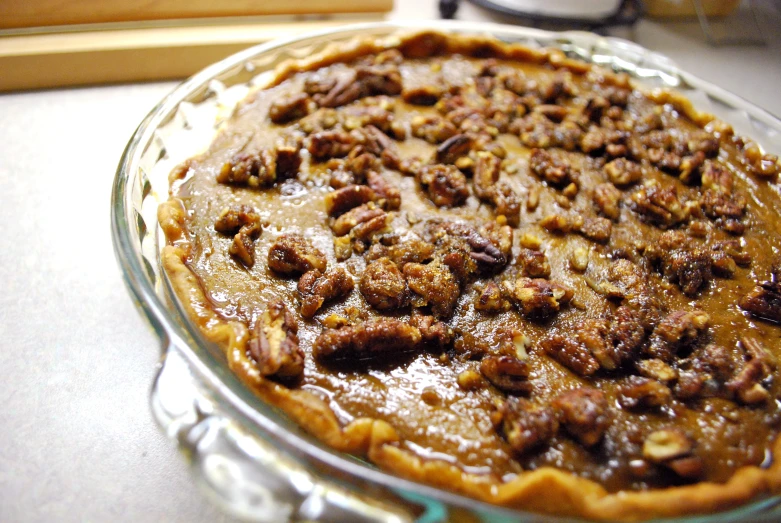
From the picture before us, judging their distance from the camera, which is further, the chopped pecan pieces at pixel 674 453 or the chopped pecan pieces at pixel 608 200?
the chopped pecan pieces at pixel 608 200

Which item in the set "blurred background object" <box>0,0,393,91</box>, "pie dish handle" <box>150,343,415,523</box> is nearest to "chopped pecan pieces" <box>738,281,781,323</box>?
"pie dish handle" <box>150,343,415,523</box>

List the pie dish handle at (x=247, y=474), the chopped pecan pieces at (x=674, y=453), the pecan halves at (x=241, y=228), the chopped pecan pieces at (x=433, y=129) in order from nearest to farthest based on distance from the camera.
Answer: the pie dish handle at (x=247, y=474) < the chopped pecan pieces at (x=674, y=453) < the pecan halves at (x=241, y=228) < the chopped pecan pieces at (x=433, y=129)

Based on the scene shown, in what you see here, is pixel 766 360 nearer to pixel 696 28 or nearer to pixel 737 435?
pixel 737 435

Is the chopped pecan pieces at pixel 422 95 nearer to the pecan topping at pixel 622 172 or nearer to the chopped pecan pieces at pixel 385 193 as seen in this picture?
the chopped pecan pieces at pixel 385 193

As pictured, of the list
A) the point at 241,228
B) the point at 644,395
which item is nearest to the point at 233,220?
the point at 241,228

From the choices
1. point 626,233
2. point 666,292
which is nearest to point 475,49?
point 626,233

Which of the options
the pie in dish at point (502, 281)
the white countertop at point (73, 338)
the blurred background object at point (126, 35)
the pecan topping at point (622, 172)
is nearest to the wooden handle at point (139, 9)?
the blurred background object at point (126, 35)
